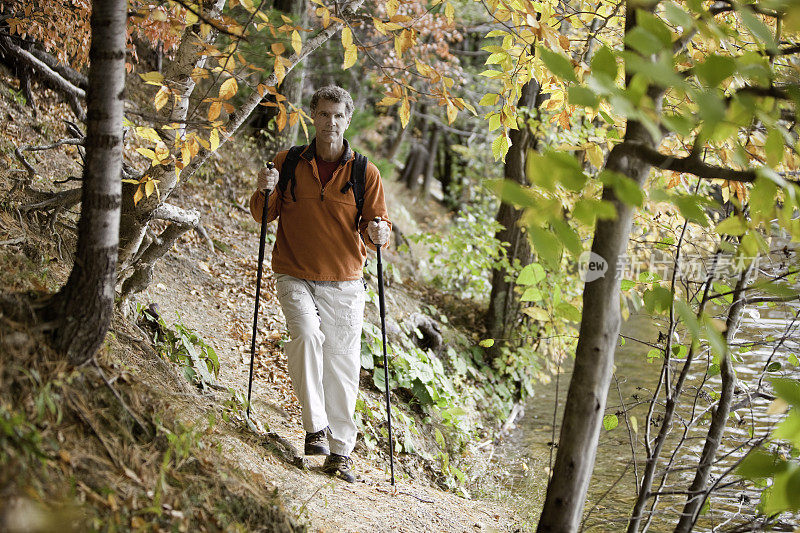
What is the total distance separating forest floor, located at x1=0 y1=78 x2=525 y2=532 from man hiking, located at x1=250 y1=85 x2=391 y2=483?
359 mm

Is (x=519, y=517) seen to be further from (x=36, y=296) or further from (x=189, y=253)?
(x=189, y=253)

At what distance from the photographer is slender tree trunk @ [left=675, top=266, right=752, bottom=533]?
7.90 ft

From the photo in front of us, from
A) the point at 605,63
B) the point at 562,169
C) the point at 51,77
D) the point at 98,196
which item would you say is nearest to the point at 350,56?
the point at 98,196

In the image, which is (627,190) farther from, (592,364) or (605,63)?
(592,364)

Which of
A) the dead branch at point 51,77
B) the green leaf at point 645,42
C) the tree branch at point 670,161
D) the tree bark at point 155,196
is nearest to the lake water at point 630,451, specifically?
the tree branch at point 670,161

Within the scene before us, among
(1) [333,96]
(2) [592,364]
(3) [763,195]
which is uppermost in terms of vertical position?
(1) [333,96]

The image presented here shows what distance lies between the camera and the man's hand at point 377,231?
13.3 ft

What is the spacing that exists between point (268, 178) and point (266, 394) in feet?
7.19

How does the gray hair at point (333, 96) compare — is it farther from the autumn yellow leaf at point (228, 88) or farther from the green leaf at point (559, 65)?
the green leaf at point (559, 65)

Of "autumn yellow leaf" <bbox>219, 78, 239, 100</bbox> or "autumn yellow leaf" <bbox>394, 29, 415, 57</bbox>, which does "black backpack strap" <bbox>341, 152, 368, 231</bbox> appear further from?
"autumn yellow leaf" <bbox>219, 78, 239, 100</bbox>

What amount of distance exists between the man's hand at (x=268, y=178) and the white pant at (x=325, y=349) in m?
0.61

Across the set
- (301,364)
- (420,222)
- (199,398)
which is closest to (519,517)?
(301,364)

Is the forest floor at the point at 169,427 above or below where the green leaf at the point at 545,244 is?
below

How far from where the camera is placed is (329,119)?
13.3 feet
